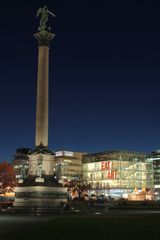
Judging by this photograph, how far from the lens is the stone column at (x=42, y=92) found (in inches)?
2953

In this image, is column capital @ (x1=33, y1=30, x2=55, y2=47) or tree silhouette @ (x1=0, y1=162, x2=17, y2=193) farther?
tree silhouette @ (x1=0, y1=162, x2=17, y2=193)

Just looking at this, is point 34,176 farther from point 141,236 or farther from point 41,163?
point 141,236

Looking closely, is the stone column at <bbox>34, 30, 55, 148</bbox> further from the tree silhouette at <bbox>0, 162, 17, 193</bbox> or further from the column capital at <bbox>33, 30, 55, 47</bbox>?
the tree silhouette at <bbox>0, 162, 17, 193</bbox>

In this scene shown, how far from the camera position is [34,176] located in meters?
73.0

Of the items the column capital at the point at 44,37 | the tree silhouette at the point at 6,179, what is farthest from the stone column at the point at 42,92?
the tree silhouette at the point at 6,179

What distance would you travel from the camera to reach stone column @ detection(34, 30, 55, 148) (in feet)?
246

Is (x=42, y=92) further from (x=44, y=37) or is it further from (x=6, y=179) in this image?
(x=6, y=179)

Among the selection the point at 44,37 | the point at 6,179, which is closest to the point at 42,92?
the point at 44,37

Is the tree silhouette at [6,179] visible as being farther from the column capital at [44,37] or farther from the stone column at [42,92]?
the column capital at [44,37]

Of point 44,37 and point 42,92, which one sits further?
point 44,37

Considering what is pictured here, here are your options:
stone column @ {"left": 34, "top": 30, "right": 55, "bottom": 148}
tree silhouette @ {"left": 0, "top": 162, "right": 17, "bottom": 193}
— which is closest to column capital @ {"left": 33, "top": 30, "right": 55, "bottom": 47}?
stone column @ {"left": 34, "top": 30, "right": 55, "bottom": 148}

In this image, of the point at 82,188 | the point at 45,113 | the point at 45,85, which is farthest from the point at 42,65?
the point at 82,188

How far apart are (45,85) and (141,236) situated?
55471 millimetres

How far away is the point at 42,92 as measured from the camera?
7656 cm
